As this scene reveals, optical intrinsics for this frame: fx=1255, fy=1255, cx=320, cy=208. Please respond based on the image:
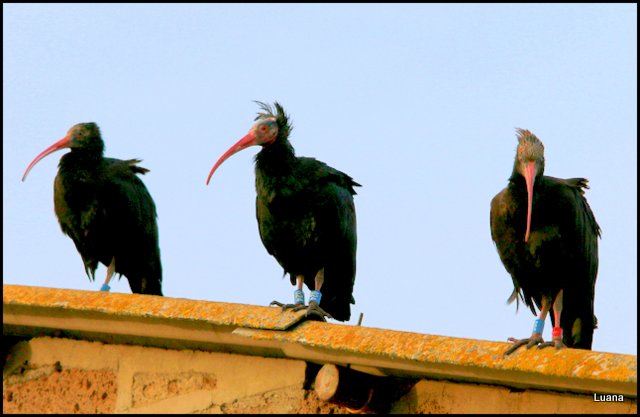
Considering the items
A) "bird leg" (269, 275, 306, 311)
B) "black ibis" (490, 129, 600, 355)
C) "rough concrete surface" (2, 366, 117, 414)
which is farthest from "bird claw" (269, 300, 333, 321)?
"black ibis" (490, 129, 600, 355)

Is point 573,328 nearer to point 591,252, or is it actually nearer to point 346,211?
point 591,252

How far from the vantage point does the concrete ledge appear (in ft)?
18.1

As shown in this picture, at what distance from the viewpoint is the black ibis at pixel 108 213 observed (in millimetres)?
10883

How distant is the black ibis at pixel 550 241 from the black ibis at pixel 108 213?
143 inches

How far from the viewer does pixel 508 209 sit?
8.52 m

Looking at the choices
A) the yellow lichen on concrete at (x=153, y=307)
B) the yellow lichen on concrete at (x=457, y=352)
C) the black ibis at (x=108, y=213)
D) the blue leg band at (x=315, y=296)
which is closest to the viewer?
the yellow lichen on concrete at (x=457, y=352)

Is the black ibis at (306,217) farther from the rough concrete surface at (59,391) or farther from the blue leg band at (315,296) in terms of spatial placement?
the rough concrete surface at (59,391)

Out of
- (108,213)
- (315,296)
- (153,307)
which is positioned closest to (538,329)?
(315,296)

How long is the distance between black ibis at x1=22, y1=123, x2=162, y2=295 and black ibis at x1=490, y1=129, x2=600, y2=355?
362cm

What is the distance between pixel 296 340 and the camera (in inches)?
241

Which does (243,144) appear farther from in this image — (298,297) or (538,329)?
(538,329)

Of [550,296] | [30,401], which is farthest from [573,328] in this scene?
[30,401]

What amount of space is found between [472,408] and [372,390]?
514mm

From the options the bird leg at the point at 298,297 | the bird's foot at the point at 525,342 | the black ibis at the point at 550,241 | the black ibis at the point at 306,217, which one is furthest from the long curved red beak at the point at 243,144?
the bird's foot at the point at 525,342
